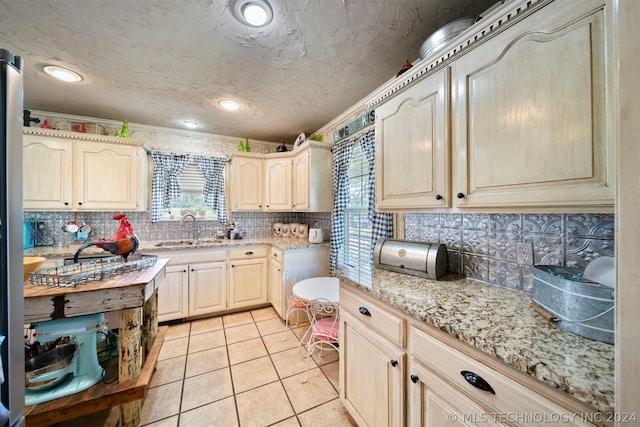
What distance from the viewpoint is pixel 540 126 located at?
80cm

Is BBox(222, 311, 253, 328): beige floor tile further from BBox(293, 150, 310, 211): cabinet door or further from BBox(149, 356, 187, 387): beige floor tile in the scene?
BBox(293, 150, 310, 211): cabinet door

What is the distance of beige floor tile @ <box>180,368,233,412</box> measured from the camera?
1.58 meters

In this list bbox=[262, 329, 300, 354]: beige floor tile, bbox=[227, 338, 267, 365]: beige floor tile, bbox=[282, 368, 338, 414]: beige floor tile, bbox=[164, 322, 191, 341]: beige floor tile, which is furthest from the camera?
bbox=[164, 322, 191, 341]: beige floor tile

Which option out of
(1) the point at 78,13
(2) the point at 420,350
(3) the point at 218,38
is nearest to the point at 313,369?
(2) the point at 420,350

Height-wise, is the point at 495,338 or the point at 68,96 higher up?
the point at 68,96

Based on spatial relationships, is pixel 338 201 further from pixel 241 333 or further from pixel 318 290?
pixel 241 333

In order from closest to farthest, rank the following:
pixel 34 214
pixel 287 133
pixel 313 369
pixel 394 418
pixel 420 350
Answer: pixel 420 350 → pixel 394 418 → pixel 313 369 → pixel 34 214 → pixel 287 133

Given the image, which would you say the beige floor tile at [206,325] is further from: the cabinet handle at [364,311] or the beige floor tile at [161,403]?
the cabinet handle at [364,311]

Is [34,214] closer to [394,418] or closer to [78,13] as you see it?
[78,13]

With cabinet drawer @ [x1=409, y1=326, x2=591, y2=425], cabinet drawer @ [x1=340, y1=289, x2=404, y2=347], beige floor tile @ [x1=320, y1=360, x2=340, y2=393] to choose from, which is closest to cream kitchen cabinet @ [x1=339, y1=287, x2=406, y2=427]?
cabinet drawer @ [x1=340, y1=289, x2=404, y2=347]

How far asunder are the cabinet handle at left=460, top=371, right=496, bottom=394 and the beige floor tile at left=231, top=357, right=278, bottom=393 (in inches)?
60.3

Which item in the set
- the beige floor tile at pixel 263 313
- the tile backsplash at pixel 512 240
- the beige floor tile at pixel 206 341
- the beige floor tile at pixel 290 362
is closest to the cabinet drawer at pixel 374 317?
the tile backsplash at pixel 512 240

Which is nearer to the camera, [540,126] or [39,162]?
[540,126]

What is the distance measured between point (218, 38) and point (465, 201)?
5.85 ft
